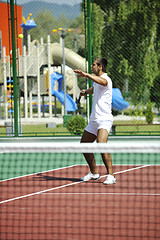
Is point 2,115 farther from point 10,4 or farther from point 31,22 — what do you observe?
point 10,4

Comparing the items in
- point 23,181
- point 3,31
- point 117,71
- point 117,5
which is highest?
point 117,5

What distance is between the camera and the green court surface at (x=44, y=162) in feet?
27.8

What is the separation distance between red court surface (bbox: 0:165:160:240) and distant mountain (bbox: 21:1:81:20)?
19.8ft

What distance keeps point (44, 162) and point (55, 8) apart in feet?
15.4

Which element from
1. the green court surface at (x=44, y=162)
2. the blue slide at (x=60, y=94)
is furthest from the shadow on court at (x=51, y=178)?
the blue slide at (x=60, y=94)

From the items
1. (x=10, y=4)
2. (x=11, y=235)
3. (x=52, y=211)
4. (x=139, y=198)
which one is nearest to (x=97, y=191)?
(x=139, y=198)

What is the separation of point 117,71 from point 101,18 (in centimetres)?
410

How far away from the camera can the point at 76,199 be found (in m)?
5.87

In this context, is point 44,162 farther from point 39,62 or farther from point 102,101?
point 39,62

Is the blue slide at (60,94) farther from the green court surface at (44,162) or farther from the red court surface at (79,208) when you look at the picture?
the red court surface at (79,208)

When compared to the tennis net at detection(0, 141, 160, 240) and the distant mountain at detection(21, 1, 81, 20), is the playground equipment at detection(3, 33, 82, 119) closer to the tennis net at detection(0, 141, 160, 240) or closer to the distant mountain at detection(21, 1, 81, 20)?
the distant mountain at detection(21, 1, 81, 20)

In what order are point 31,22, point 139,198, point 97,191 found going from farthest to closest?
point 31,22, point 97,191, point 139,198

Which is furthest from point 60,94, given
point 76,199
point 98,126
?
point 76,199

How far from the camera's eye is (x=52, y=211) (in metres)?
5.23
